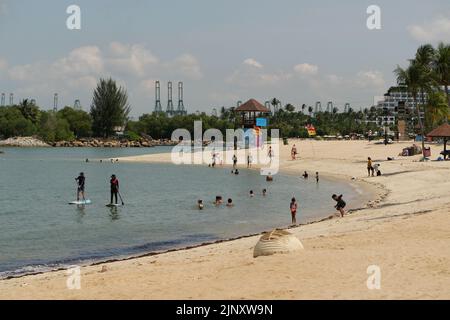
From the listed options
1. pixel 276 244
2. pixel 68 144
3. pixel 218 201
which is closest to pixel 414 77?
pixel 218 201

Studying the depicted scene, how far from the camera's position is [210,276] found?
13.0m

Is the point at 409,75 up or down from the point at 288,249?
up

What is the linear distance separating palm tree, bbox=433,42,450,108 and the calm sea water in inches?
669

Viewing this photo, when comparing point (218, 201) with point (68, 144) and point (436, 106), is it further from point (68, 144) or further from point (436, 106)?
point (68, 144)

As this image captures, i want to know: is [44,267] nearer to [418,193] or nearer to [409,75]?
[418,193]

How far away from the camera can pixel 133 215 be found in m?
31.0

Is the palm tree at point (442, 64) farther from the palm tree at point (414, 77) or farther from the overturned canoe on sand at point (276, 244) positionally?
the overturned canoe on sand at point (276, 244)

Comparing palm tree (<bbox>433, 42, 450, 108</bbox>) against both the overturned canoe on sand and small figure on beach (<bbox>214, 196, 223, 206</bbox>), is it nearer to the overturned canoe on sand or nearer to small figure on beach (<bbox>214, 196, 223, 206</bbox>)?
small figure on beach (<bbox>214, 196, 223, 206</bbox>)

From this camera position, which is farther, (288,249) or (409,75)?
(409,75)

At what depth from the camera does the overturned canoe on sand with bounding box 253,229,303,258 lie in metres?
14.3

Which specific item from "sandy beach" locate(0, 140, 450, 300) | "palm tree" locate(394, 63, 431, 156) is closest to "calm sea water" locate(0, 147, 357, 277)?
"sandy beach" locate(0, 140, 450, 300)

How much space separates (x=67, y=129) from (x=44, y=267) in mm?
158785

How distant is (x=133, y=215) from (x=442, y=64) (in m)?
37.3
